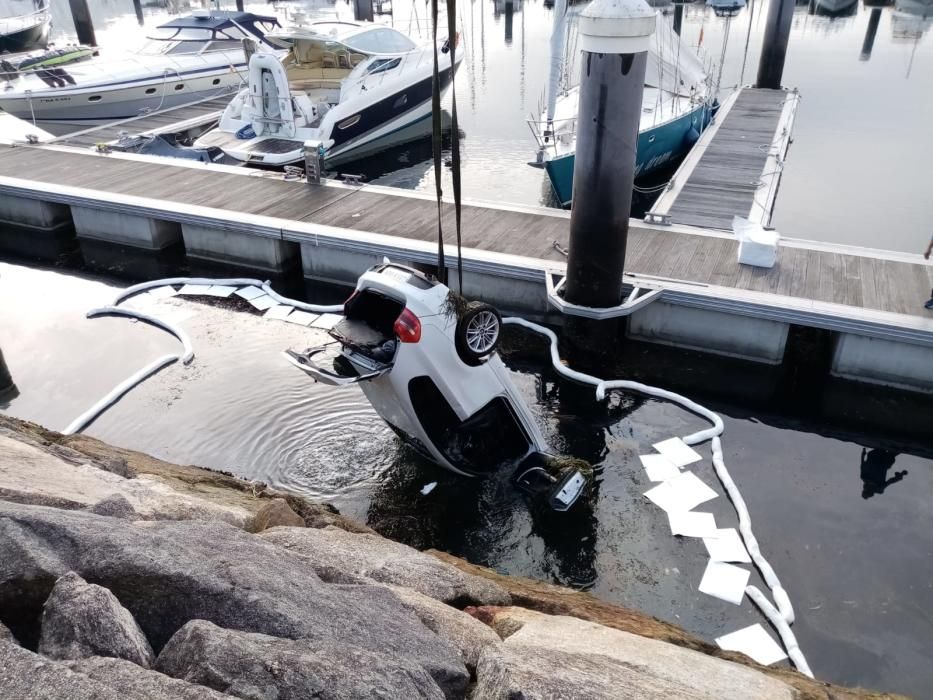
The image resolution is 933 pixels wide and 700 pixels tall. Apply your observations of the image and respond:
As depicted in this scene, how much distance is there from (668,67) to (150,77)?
15557 millimetres

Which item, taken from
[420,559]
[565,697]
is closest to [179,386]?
[420,559]

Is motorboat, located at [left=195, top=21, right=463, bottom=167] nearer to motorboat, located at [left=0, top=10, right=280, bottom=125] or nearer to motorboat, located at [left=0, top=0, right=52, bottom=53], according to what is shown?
motorboat, located at [left=0, top=10, right=280, bottom=125]

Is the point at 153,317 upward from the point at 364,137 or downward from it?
downward

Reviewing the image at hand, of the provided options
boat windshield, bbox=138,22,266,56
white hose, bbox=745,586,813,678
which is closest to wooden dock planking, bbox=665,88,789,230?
white hose, bbox=745,586,813,678

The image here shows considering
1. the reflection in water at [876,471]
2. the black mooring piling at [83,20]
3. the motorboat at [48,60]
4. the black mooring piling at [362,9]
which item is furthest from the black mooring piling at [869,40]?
the black mooring piling at [83,20]

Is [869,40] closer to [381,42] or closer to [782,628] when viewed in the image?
[381,42]

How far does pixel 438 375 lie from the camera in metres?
6.57

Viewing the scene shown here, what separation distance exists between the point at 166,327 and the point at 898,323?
33.6 ft

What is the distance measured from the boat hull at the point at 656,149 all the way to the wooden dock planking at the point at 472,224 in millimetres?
2111

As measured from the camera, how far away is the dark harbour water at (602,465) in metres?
6.46

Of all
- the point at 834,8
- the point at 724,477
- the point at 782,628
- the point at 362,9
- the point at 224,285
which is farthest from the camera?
the point at 834,8

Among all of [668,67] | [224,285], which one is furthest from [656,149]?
[224,285]

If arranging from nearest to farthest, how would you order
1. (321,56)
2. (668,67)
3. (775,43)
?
(668,67) < (321,56) < (775,43)

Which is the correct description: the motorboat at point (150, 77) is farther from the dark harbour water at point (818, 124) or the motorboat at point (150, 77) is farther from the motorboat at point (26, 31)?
the motorboat at point (26, 31)
